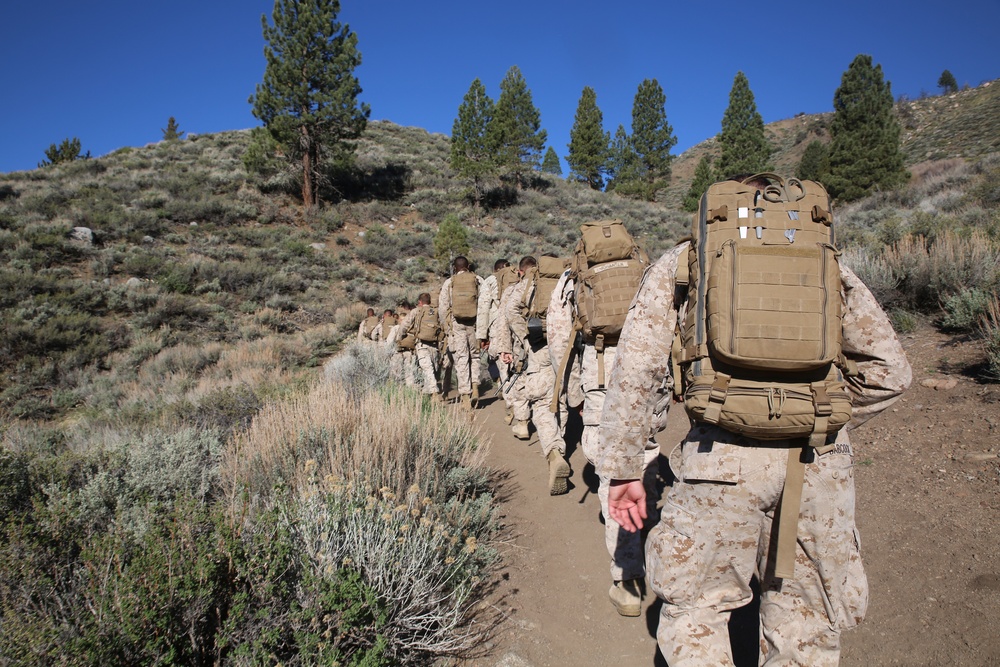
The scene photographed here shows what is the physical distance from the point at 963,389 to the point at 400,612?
530 cm

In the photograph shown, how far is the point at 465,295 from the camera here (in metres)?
8.00

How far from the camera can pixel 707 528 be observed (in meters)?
1.85

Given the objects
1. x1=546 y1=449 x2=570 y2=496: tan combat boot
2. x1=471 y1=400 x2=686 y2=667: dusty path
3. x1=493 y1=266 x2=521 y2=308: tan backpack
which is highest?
x1=493 y1=266 x2=521 y2=308: tan backpack

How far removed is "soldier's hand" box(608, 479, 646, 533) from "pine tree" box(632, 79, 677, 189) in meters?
45.6

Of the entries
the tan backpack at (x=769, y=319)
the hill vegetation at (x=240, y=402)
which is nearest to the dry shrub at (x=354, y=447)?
the hill vegetation at (x=240, y=402)

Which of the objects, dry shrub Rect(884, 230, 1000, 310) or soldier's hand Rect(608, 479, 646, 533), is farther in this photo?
dry shrub Rect(884, 230, 1000, 310)

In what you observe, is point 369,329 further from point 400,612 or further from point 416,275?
point 400,612

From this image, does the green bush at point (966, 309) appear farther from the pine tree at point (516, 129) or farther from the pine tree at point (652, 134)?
the pine tree at point (652, 134)

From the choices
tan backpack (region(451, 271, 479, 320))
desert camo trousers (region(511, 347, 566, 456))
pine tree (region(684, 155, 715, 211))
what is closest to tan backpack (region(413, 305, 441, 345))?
tan backpack (region(451, 271, 479, 320))

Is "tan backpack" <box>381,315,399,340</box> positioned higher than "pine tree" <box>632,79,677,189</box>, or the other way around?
"pine tree" <box>632,79,677,189</box>

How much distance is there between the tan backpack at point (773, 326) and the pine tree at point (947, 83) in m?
69.9

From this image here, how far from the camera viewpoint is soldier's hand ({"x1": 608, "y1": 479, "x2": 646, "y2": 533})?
208cm

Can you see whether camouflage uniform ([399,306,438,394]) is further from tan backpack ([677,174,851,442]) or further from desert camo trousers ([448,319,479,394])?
tan backpack ([677,174,851,442])

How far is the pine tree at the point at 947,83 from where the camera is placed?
53156 mm
